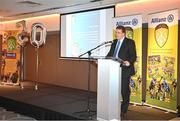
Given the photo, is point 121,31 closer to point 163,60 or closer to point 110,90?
point 110,90

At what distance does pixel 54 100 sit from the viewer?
5.68 m

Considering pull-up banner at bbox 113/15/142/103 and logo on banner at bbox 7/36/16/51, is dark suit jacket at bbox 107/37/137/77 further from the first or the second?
logo on banner at bbox 7/36/16/51

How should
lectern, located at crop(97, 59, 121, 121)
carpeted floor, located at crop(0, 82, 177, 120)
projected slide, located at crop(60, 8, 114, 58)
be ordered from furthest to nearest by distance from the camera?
projected slide, located at crop(60, 8, 114, 58) → carpeted floor, located at crop(0, 82, 177, 120) → lectern, located at crop(97, 59, 121, 121)

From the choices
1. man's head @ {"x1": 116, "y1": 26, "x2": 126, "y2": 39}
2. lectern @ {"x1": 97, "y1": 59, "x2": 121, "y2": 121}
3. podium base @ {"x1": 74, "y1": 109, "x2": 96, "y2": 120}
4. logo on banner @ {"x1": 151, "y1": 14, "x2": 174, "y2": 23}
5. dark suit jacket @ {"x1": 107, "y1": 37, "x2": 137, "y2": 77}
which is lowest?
podium base @ {"x1": 74, "y1": 109, "x2": 96, "y2": 120}

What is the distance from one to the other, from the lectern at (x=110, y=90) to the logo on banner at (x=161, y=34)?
1.33m

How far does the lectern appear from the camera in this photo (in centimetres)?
378

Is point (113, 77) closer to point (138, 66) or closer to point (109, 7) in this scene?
point (138, 66)

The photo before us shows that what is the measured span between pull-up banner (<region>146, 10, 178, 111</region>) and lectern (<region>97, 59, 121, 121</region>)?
1203 millimetres

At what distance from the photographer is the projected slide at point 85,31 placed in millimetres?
6160

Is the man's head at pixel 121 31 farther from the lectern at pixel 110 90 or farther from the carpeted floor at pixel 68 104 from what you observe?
the carpeted floor at pixel 68 104

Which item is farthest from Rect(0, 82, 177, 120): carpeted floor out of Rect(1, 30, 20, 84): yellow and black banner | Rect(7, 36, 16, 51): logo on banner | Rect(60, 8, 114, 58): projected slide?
Rect(7, 36, 16, 51): logo on banner

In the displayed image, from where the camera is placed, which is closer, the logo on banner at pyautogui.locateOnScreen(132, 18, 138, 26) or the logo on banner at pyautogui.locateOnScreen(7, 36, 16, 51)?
the logo on banner at pyautogui.locateOnScreen(132, 18, 138, 26)

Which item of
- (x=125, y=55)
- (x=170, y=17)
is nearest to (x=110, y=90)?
(x=125, y=55)

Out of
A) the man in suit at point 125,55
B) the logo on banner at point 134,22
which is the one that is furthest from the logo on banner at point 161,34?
the man in suit at point 125,55
